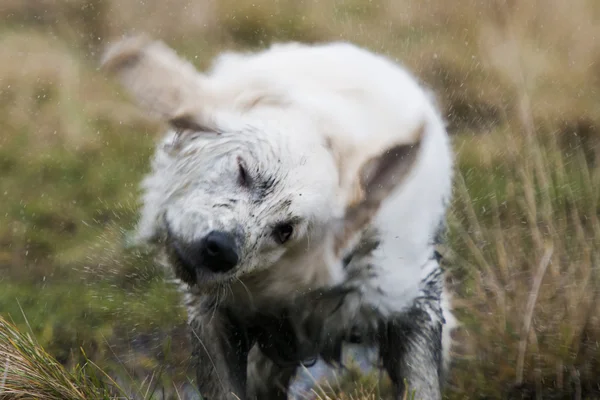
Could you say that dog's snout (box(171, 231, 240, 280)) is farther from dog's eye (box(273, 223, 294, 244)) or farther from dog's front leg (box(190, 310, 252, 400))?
dog's front leg (box(190, 310, 252, 400))

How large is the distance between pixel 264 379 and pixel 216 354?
72cm

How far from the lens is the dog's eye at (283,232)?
10.9 ft

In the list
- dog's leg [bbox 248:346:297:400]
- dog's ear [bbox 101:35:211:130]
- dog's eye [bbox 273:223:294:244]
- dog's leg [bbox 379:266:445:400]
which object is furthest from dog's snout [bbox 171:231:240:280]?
dog's leg [bbox 248:346:297:400]

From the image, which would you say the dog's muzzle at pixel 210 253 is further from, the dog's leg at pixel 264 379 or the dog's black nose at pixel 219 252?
the dog's leg at pixel 264 379

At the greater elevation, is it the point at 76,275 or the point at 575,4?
the point at 575,4

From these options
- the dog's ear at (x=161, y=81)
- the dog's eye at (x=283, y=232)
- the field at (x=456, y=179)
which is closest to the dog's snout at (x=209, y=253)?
the dog's eye at (x=283, y=232)

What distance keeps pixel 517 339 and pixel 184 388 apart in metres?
A: 1.81

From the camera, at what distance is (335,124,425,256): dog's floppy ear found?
3.46 m

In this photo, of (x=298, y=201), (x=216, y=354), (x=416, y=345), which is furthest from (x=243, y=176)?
(x=416, y=345)

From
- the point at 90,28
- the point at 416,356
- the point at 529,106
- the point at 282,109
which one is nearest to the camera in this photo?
the point at 282,109

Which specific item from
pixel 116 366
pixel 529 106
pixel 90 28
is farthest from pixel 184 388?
pixel 90 28

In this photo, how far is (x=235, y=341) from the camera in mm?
4023

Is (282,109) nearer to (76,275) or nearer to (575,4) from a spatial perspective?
(76,275)

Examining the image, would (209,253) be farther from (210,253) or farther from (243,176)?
(243,176)
